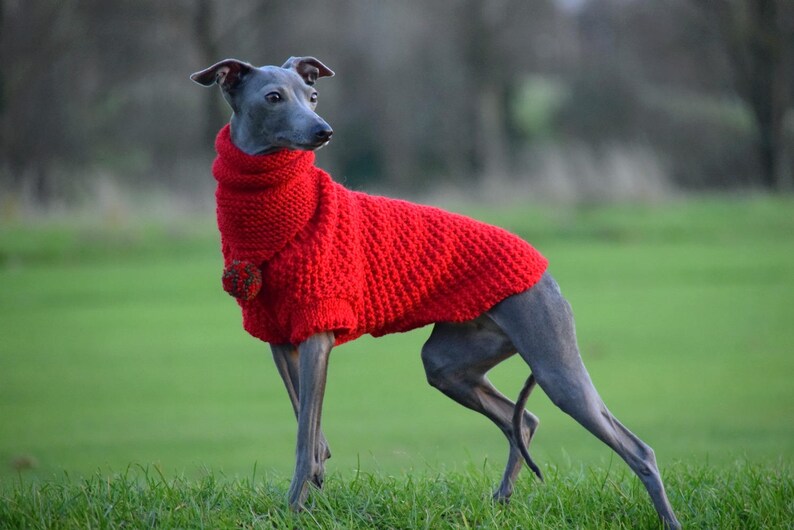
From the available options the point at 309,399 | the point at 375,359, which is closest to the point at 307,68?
the point at 309,399

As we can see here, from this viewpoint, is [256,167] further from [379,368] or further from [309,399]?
[379,368]

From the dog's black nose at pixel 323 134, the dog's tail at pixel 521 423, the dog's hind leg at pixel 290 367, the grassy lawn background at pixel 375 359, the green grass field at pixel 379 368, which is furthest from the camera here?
the grassy lawn background at pixel 375 359

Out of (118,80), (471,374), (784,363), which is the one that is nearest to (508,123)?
(118,80)

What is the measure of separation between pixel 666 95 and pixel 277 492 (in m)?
20.8

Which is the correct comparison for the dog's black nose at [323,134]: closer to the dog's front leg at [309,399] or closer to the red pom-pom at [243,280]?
the red pom-pom at [243,280]

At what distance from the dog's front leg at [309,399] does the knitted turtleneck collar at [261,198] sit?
0.35 metres

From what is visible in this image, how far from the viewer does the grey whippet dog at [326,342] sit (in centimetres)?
346

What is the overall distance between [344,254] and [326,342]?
311 mm

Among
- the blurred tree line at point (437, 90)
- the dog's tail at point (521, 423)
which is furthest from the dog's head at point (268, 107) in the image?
the blurred tree line at point (437, 90)

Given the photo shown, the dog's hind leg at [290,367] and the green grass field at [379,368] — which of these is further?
the green grass field at [379,368]

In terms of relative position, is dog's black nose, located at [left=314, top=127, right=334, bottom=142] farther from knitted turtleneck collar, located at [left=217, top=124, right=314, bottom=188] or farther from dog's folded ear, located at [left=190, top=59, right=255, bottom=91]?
dog's folded ear, located at [left=190, top=59, right=255, bottom=91]

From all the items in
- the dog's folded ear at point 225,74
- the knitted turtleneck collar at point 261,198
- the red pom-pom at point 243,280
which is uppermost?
the dog's folded ear at point 225,74

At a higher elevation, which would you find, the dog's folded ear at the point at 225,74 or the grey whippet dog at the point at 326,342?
the dog's folded ear at the point at 225,74

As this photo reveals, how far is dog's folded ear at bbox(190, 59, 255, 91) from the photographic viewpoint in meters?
3.47
